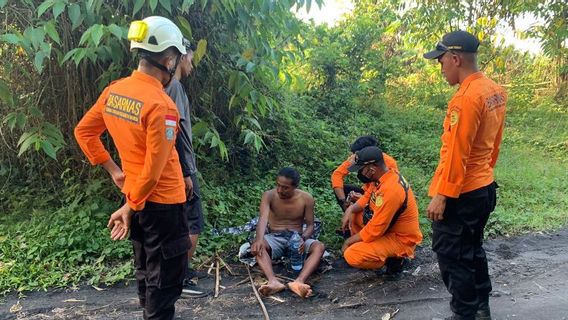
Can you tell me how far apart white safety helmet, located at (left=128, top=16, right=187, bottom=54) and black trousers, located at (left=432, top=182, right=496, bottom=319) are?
6.11 feet

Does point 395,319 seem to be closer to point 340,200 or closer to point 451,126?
point 451,126

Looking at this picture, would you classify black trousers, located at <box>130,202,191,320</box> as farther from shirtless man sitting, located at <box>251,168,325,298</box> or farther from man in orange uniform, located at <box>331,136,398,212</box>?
man in orange uniform, located at <box>331,136,398,212</box>

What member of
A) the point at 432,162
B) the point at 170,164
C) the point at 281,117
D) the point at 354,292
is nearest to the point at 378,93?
the point at 432,162

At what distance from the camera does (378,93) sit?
33.3 feet

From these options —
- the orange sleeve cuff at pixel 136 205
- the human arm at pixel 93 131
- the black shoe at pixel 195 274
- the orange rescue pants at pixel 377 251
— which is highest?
the human arm at pixel 93 131

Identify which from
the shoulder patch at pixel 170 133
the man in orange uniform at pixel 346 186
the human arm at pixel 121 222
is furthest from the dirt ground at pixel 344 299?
the shoulder patch at pixel 170 133

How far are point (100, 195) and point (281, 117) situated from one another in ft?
9.99

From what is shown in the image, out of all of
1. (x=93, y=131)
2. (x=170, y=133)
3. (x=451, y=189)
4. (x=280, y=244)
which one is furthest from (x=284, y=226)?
(x=170, y=133)

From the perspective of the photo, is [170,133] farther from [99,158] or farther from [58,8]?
[58,8]

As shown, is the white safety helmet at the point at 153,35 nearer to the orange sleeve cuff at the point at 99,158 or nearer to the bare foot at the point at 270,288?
the orange sleeve cuff at the point at 99,158

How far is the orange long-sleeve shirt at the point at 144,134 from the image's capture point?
7.52ft

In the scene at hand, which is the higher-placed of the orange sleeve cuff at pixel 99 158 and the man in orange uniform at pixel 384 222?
the orange sleeve cuff at pixel 99 158

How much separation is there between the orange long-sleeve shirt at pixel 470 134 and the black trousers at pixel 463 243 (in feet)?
0.33

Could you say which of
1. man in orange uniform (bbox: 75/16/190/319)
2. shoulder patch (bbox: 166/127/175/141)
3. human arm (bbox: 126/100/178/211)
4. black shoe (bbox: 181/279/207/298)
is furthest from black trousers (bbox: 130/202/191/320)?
black shoe (bbox: 181/279/207/298)
